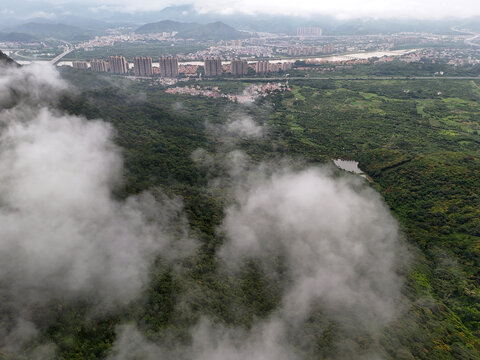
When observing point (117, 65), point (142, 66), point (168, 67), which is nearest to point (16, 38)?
point (117, 65)

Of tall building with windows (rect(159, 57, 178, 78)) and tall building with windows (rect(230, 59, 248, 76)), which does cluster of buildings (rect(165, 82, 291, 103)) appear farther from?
tall building with windows (rect(230, 59, 248, 76))

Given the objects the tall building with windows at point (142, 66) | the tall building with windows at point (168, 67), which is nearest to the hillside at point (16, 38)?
the tall building with windows at point (142, 66)

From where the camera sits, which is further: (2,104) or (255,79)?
(255,79)

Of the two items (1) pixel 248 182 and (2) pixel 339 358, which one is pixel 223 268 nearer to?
(2) pixel 339 358

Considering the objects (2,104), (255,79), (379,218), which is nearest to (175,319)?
(379,218)

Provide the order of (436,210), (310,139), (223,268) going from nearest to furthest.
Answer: (223,268) < (436,210) < (310,139)

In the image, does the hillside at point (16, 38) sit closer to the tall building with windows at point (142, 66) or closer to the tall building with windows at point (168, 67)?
the tall building with windows at point (142, 66)

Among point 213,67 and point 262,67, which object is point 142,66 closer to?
point 213,67

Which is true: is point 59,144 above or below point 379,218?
above
